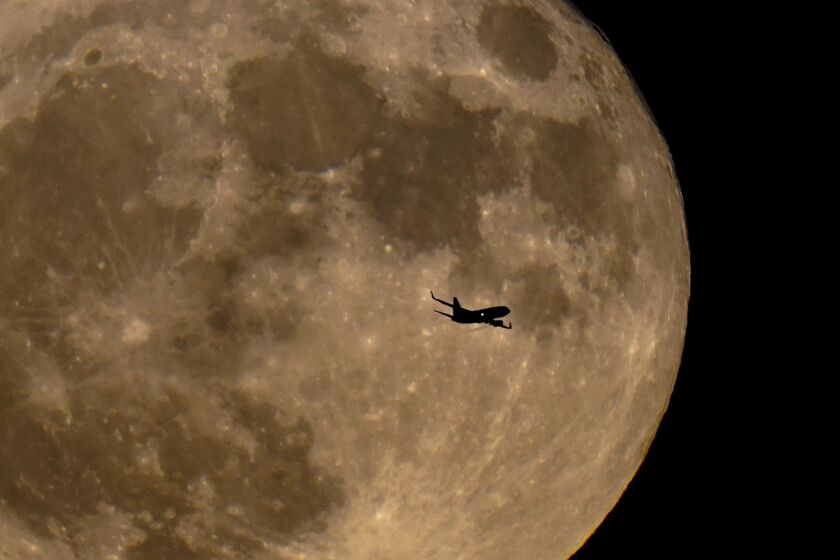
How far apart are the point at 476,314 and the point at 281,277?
38.2 inches

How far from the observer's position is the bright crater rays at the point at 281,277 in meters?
4.16

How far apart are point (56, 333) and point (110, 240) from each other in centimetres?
53

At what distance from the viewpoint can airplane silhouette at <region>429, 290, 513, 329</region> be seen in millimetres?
4316

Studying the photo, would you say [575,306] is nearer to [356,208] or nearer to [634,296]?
[634,296]

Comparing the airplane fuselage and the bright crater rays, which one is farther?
the airplane fuselage

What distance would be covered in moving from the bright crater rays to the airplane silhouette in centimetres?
4

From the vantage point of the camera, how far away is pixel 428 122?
4418 mm

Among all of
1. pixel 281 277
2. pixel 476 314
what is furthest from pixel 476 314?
pixel 281 277

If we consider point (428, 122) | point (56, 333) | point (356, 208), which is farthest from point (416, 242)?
point (56, 333)

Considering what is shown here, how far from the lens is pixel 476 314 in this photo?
14.3 ft

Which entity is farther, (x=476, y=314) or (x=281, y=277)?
(x=476, y=314)

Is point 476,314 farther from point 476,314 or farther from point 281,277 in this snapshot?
point 281,277

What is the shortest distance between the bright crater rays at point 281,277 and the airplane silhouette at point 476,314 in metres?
0.04

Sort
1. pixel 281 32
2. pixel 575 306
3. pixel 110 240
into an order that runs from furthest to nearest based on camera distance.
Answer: pixel 575 306 < pixel 281 32 < pixel 110 240
